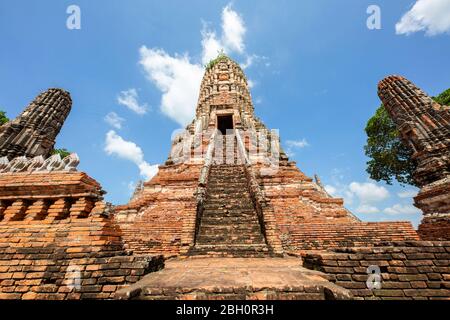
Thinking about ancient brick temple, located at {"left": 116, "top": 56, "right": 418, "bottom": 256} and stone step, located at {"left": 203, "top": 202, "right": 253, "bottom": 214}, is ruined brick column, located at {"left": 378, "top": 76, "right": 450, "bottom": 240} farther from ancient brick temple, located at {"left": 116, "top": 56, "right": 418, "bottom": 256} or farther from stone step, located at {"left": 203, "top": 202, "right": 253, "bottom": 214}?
stone step, located at {"left": 203, "top": 202, "right": 253, "bottom": 214}

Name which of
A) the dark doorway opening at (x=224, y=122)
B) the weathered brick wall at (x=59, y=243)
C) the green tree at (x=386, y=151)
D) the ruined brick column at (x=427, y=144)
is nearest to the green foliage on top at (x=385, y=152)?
the green tree at (x=386, y=151)

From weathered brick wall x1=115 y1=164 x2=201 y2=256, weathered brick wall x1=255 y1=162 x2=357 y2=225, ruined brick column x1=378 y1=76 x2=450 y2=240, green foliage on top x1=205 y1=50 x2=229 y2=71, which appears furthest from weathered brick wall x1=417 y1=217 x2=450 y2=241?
green foliage on top x1=205 y1=50 x2=229 y2=71

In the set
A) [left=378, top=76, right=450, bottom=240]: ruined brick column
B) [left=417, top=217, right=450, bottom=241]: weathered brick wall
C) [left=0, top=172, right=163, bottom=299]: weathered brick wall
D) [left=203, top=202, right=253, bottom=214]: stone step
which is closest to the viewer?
[left=0, top=172, right=163, bottom=299]: weathered brick wall

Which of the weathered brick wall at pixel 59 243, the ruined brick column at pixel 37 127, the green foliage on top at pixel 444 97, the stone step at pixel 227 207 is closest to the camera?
the weathered brick wall at pixel 59 243

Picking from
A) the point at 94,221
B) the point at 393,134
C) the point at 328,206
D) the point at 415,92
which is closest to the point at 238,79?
the point at 393,134

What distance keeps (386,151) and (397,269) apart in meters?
20.4

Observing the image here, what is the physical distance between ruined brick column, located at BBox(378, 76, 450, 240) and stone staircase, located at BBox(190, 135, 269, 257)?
5882mm

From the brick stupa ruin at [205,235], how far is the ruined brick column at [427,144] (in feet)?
0.16

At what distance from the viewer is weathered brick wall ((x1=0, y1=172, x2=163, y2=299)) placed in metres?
2.39

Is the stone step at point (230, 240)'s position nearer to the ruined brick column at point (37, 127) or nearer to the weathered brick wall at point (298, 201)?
the weathered brick wall at point (298, 201)

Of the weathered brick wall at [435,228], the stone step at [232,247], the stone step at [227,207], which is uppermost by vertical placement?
the stone step at [227,207]

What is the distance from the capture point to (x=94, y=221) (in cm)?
306

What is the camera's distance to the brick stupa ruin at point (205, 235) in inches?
90.7
